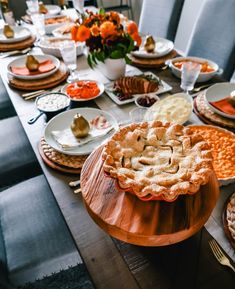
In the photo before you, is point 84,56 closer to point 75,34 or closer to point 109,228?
point 75,34

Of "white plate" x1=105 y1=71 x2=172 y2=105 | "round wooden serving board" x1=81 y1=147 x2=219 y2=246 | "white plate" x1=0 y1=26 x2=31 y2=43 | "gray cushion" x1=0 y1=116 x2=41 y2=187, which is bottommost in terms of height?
"gray cushion" x1=0 y1=116 x2=41 y2=187

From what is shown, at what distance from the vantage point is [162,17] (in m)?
2.05

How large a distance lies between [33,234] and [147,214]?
25.2 inches

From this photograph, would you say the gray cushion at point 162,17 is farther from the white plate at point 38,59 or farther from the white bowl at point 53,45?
the white plate at point 38,59

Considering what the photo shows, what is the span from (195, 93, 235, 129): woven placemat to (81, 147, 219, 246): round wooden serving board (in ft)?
1.48

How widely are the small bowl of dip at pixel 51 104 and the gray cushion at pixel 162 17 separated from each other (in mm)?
1211

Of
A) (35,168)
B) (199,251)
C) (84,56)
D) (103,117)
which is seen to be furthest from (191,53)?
(199,251)

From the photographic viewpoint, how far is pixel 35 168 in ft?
4.47

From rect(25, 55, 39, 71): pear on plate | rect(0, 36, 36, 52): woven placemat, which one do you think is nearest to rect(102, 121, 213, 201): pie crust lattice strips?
rect(25, 55, 39, 71): pear on plate

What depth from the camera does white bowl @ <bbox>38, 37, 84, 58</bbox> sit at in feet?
5.17

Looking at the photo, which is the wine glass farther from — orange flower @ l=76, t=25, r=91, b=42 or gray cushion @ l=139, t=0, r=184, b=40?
gray cushion @ l=139, t=0, r=184, b=40

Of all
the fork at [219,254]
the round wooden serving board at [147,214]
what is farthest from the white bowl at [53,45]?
the fork at [219,254]

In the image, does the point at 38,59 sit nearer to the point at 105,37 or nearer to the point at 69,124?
the point at 105,37

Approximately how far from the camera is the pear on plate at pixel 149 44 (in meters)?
1.48
